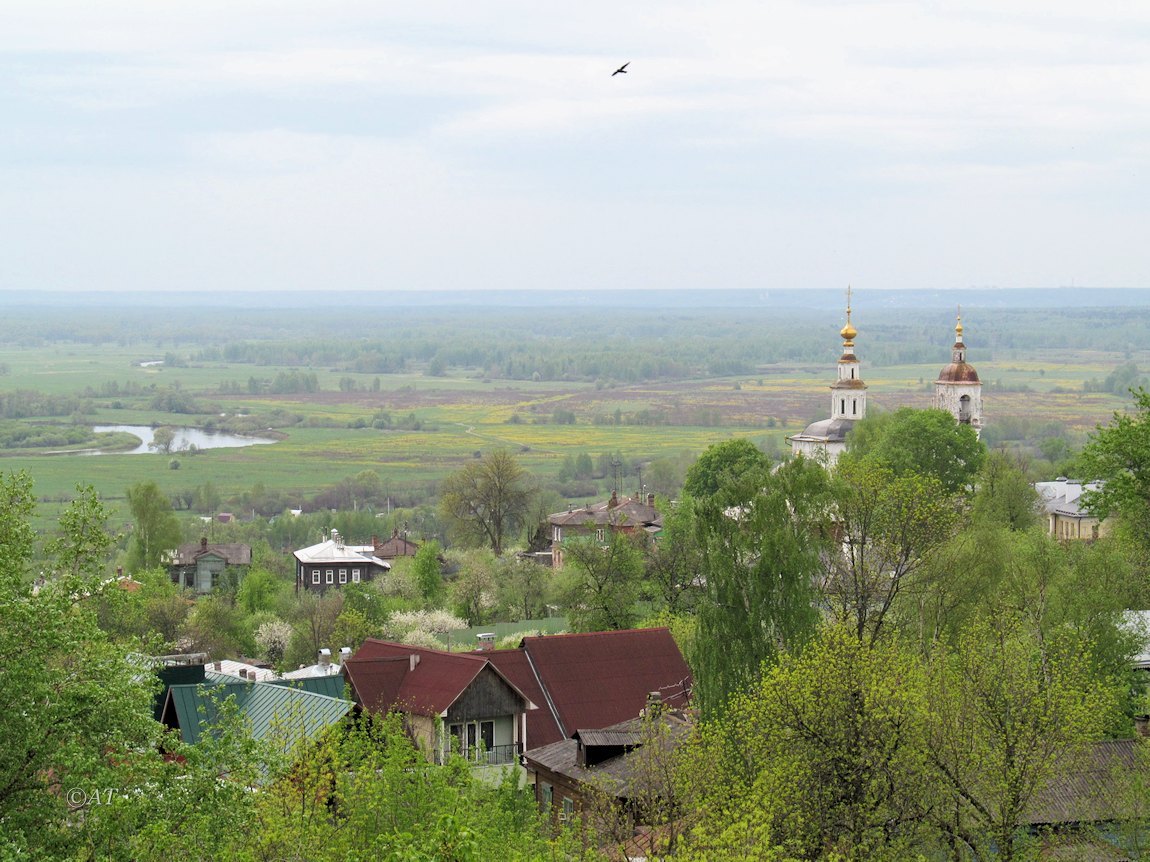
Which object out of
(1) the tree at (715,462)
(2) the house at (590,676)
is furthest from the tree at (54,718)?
(1) the tree at (715,462)

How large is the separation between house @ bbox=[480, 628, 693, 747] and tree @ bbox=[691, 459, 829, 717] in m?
4.22

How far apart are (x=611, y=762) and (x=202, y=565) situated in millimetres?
58694

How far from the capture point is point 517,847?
801 inches

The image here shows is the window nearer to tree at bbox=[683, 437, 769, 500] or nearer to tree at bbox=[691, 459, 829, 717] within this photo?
tree at bbox=[691, 459, 829, 717]

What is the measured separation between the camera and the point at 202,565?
84062 millimetres

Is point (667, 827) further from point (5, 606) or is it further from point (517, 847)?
point (5, 606)

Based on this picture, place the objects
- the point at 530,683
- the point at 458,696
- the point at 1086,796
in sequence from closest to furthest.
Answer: the point at 1086,796 → the point at 458,696 → the point at 530,683

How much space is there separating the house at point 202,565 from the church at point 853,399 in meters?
28.0

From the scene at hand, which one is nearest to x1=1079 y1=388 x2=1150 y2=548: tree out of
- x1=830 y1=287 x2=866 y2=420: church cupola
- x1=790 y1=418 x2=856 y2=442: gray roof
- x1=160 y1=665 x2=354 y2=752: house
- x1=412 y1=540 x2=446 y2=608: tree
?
x1=160 y1=665 x2=354 y2=752: house

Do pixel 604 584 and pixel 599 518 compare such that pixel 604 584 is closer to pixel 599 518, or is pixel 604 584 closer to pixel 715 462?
pixel 715 462

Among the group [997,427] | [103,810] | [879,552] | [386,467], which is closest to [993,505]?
[879,552]

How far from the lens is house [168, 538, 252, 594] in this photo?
82.6 meters

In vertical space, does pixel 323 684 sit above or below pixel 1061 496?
above

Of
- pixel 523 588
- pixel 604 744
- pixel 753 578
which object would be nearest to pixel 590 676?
pixel 604 744
